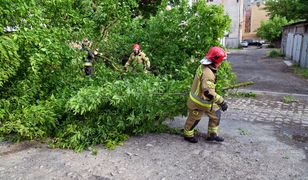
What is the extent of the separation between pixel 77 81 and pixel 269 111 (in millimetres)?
4695

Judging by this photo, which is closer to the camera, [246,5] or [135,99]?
[135,99]

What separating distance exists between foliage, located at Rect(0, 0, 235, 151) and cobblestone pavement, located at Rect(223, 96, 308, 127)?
1646 millimetres

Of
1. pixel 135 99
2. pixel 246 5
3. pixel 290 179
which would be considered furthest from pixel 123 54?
pixel 246 5

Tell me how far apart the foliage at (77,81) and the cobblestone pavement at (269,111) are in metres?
1.65

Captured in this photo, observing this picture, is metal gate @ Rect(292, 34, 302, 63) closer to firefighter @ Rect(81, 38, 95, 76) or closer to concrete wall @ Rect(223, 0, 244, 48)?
firefighter @ Rect(81, 38, 95, 76)

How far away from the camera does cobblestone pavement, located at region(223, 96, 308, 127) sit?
6.27 meters

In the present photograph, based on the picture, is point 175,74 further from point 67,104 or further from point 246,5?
point 246,5

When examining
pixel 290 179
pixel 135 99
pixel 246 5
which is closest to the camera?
pixel 290 179

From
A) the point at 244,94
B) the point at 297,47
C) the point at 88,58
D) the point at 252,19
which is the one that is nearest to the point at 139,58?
the point at 88,58

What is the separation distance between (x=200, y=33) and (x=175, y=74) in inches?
38.6

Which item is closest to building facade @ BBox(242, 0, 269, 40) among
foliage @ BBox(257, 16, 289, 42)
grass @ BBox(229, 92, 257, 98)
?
foliage @ BBox(257, 16, 289, 42)

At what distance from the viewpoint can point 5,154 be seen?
4.10 m

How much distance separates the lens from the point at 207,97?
4.32m

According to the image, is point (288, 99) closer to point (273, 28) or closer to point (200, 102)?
point (200, 102)
